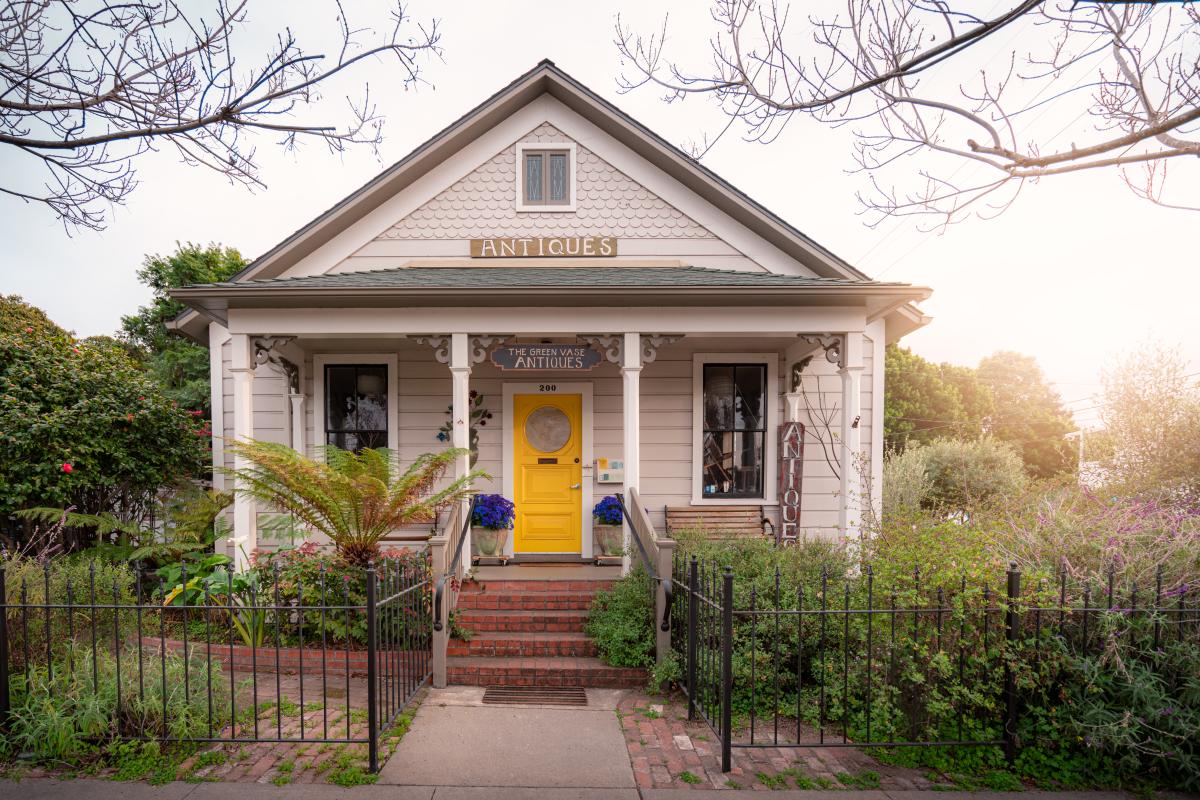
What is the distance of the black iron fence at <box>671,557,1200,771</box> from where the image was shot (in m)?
3.80

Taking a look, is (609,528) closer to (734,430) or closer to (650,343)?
(734,430)

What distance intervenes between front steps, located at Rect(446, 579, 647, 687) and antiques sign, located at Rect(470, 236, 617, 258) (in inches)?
175

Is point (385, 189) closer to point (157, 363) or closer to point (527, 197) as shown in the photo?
point (527, 197)

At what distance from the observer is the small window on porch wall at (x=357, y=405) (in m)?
8.55

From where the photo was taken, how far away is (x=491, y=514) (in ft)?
24.3

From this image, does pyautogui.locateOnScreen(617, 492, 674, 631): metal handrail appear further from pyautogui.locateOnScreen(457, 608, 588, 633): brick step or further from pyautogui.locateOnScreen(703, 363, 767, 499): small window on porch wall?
pyautogui.locateOnScreen(703, 363, 767, 499): small window on porch wall

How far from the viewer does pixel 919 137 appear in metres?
4.16

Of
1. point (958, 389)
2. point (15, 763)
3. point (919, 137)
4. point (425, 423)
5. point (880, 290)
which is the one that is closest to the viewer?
point (15, 763)

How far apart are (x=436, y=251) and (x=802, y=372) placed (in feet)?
18.0

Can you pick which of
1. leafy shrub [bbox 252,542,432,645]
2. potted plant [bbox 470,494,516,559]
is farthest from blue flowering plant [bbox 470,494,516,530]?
leafy shrub [bbox 252,542,432,645]

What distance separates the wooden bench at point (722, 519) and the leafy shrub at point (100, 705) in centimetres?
550

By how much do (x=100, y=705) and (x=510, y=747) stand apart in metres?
2.85

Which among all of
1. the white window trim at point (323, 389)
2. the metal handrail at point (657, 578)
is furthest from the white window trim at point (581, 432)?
the metal handrail at point (657, 578)

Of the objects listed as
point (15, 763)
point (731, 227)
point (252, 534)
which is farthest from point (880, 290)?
point (15, 763)
